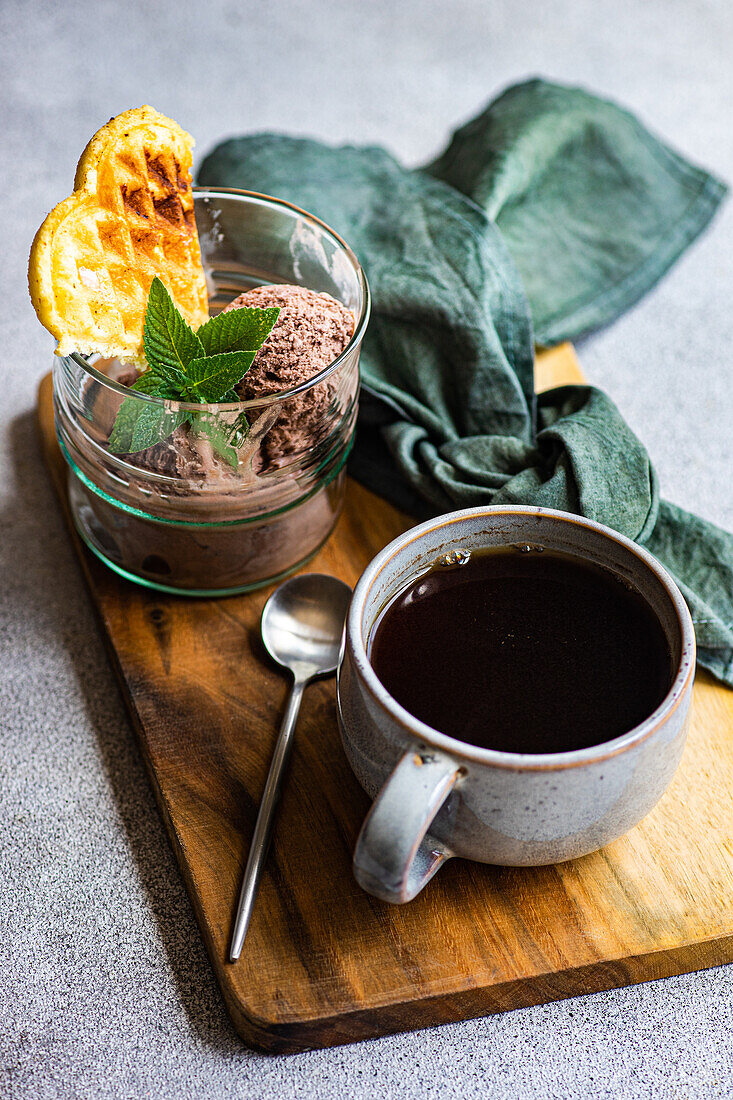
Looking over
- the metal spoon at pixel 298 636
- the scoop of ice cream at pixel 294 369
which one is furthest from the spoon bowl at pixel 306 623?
the scoop of ice cream at pixel 294 369

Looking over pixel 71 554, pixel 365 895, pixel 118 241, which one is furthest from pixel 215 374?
pixel 365 895

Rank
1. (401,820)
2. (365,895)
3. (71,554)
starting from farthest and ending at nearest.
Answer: (71,554), (365,895), (401,820)

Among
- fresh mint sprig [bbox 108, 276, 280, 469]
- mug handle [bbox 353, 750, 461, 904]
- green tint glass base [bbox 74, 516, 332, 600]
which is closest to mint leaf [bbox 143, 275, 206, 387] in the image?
fresh mint sprig [bbox 108, 276, 280, 469]

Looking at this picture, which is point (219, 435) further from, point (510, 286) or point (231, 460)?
point (510, 286)

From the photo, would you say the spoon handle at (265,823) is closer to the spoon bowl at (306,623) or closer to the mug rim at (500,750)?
the spoon bowl at (306,623)

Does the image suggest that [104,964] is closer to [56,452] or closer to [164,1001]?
[164,1001]

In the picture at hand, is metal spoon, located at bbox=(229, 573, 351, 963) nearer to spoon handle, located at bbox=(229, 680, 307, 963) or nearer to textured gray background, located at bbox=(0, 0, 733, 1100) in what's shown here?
spoon handle, located at bbox=(229, 680, 307, 963)
